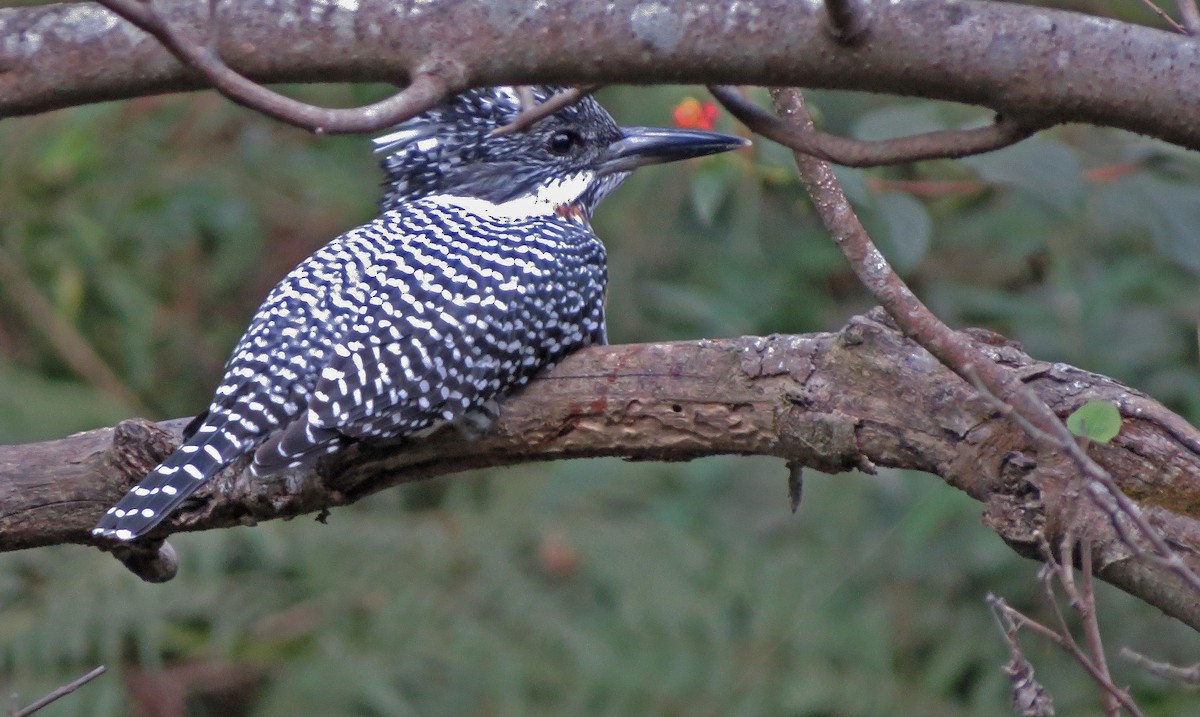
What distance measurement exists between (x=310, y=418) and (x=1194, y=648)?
2748 mm

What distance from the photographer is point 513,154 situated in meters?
3.70

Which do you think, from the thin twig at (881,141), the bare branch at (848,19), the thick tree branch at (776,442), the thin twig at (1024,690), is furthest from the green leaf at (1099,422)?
the bare branch at (848,19)

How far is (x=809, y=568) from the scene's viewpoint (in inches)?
181

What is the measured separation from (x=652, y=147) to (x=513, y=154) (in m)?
0.38

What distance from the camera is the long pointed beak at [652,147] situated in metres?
3.58

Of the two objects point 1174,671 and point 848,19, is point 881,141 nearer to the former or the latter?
point 848,19

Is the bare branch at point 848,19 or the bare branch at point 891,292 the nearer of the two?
the bare branch at point 848,19

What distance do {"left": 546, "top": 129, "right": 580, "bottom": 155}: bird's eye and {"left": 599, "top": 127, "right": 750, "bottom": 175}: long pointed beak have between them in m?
0.09

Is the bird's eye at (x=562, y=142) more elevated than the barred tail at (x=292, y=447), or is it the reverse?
the bird's eye at (x=562, y=142)

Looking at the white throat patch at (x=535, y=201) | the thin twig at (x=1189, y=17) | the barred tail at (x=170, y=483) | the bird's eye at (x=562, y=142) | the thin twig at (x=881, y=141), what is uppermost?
the thin twig at (x=1189, y=17)

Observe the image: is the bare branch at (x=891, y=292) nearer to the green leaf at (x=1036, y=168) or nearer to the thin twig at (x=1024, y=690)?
the thin twig at (x=1024, y=690)

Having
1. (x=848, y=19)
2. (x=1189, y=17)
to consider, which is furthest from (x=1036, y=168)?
(x=848, y=19)

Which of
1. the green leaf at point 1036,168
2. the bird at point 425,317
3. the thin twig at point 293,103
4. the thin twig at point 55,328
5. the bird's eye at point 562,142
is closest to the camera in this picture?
the thin twig at point 293,103

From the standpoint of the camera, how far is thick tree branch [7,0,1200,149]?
1.53 m
